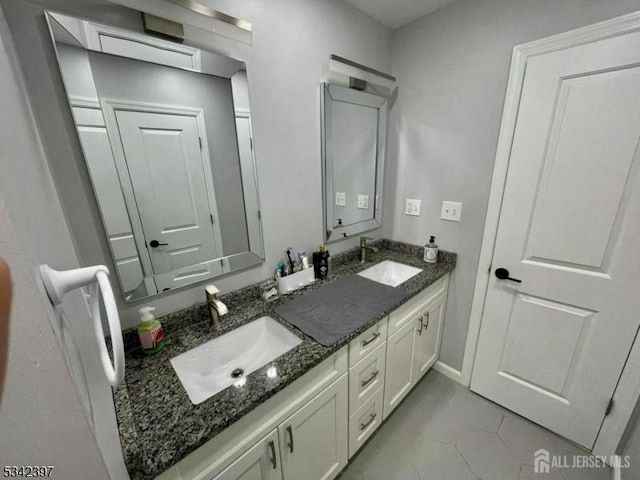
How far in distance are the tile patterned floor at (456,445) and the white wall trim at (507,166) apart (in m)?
0.27

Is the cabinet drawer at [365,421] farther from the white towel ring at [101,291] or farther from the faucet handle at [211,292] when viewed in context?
the white towel ring at [101,291]

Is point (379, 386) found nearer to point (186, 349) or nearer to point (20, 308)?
point (186, 349)

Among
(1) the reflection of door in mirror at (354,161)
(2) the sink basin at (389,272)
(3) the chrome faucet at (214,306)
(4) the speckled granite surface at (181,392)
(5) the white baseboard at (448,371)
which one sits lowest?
(5) the white baseboard at (448,371)

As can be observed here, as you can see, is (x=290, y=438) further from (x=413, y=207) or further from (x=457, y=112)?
(x=457, y=112)

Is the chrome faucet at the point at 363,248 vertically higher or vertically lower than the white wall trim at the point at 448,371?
higher

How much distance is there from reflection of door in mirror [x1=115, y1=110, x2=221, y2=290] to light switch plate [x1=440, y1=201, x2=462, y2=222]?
4.59 feet

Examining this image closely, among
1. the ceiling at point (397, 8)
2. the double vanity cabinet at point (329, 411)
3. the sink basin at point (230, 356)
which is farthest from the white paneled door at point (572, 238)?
the sink basin at point (230, 356)

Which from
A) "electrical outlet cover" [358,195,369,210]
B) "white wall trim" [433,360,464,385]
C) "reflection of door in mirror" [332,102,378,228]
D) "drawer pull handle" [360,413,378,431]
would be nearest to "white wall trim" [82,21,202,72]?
"reflection of door in mirror" [332,102,378,228]

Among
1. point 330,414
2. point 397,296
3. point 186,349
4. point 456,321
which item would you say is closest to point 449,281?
point 456,321

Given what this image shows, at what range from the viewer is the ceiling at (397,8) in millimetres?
1363

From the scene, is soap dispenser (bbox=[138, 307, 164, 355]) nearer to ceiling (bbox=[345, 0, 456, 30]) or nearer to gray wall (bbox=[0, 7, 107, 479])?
gray wall (bbox=[0, 7, 107, 479])

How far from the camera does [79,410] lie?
323mm

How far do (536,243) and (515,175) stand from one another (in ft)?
1.24

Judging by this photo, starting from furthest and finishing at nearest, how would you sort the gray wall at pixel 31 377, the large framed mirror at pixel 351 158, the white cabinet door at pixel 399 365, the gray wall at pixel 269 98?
the large framed mirror at pixel 351 158 → the white cabinet door at pixel 399 365 → the gray wall at pixel 269 98 → the gray wall at pixel 31 377
